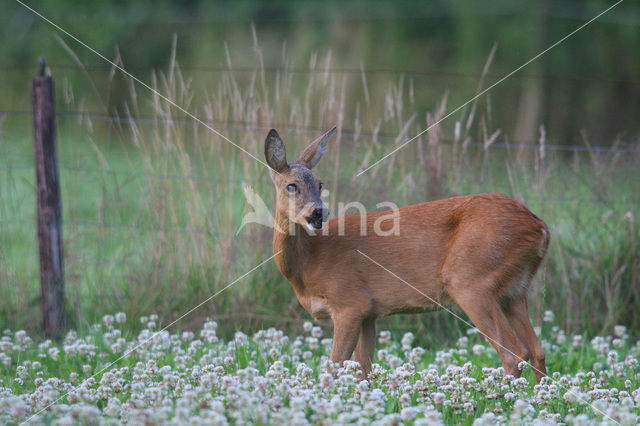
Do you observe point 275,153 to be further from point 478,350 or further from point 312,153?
point 478,350

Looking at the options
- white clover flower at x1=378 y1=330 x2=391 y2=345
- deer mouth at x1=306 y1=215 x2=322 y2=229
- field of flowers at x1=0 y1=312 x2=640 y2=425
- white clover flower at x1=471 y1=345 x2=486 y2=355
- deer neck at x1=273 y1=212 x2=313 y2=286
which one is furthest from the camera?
white clover flower at x1=378 y1=330 x2=391 y2=345

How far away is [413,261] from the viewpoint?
16.8 feet

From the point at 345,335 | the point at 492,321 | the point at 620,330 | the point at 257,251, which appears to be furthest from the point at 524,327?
the point at 257,251

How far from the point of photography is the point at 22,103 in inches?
545

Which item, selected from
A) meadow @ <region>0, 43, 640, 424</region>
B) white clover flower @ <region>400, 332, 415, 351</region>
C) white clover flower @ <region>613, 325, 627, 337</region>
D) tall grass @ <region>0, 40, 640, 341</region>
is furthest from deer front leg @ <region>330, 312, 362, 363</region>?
white clover flower @ <region>613, 325, 627, 337</region>

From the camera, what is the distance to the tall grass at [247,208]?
625 centimetres

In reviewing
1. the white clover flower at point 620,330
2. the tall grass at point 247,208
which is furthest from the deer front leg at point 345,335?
the white clover flower at point 620,330

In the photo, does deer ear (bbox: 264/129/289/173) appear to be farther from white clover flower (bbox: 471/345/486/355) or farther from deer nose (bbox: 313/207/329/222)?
white clover flower (bbox: 471/345/486/355)

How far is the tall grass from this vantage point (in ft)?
20.5

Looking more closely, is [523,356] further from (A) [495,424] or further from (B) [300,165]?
(B) [300,165]

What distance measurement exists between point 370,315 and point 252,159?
1.96 metres

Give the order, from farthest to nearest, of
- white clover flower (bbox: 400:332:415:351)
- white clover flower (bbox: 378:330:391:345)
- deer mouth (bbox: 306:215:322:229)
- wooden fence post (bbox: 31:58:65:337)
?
wooden fence post (bbox: 31:58:65:337)
white clover flower (bbox: 378:330:391:345)
white clover flower (bbox: 400:332:415:351)
deer mouth (bbox: 306:215:322:229)

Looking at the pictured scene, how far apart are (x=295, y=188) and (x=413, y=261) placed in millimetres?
800

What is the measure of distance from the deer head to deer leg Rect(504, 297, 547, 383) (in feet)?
3.99
